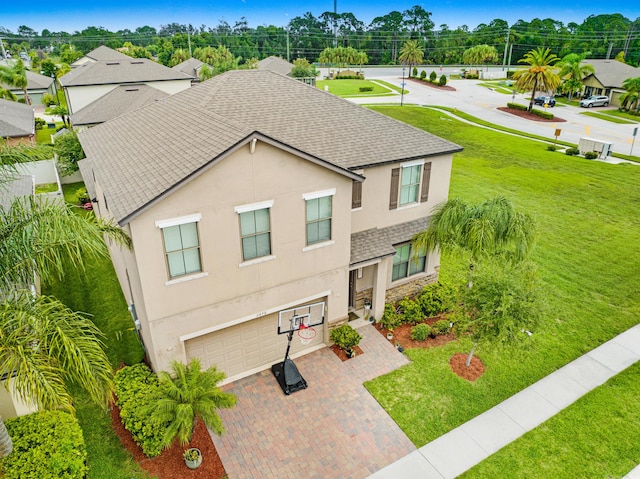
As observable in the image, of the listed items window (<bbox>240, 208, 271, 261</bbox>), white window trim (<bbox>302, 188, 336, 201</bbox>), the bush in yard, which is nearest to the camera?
the bush in yard

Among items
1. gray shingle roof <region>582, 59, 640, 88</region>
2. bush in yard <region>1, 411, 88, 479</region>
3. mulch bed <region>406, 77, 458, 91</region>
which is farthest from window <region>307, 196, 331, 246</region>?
mulch bed <region>406, 77, 458, 91</region>

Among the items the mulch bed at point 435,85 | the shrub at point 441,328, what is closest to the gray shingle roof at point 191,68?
the mulch bed at point 435,85

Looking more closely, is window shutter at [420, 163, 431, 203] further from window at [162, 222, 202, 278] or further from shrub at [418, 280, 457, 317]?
window at [162, 222, 202, 278]

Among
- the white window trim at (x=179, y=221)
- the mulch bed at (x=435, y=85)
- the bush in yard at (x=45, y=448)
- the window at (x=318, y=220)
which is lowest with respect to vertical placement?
the bush in yard at (x=45, y=448)

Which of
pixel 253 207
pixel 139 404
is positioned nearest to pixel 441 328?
pixel 253 207

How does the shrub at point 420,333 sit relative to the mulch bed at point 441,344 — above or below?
above

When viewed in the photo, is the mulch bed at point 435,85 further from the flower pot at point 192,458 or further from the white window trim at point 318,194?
the flower pot at point 192,458

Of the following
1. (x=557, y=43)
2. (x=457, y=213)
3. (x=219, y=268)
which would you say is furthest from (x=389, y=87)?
(x=219, y=268)
